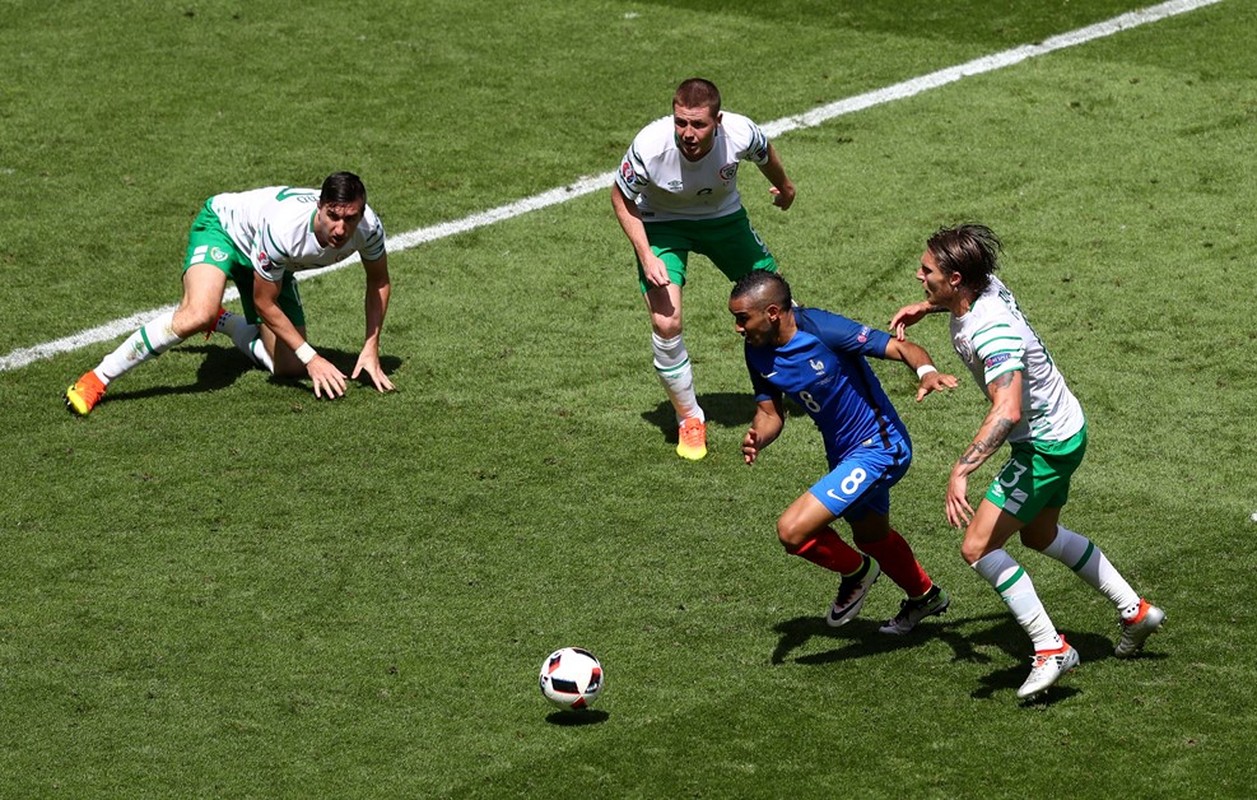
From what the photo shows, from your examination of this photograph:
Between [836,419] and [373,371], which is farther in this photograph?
[373,371]

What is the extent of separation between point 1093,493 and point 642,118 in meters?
7.27

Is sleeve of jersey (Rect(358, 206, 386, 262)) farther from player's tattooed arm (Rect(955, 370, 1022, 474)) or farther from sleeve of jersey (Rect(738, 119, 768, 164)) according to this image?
player's tattooed arm (Rect(955, 370, 1022, 474))

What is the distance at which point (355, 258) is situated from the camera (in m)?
14.5

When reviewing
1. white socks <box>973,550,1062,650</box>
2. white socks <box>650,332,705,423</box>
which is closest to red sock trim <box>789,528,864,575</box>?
white socks <box>973,550,1062,650</box>

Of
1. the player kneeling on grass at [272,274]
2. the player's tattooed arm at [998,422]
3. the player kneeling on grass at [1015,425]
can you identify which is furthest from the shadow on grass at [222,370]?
the player's tattooed arm at [998,422]

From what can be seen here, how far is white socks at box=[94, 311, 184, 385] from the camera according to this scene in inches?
466

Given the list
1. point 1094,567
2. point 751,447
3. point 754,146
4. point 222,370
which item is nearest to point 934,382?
point 751,447

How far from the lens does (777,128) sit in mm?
16109

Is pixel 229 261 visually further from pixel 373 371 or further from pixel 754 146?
pixel 754 146

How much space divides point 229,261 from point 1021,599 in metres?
6.27

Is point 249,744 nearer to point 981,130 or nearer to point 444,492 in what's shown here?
point 444,492

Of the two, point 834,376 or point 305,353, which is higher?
point 834,376

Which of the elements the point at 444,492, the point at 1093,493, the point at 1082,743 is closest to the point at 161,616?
the point at 444,492

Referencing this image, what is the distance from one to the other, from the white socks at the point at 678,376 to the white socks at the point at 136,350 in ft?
10.8
